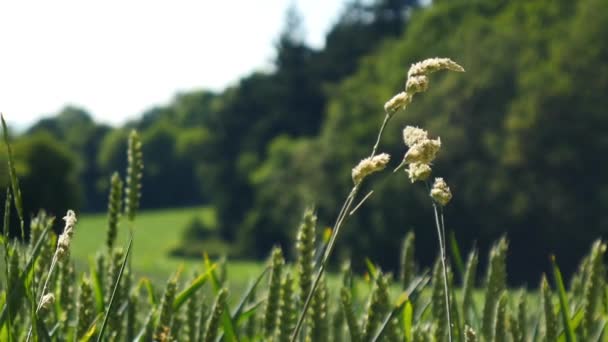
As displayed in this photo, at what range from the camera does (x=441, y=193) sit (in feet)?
5.12

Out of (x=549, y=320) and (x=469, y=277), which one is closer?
(x=549, y=320)

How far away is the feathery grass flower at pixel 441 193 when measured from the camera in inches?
60.5

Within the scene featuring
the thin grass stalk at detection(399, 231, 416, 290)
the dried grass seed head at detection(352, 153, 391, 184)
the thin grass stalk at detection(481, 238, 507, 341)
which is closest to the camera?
the dried grass seed head at detection(352, 153, 391, 184)

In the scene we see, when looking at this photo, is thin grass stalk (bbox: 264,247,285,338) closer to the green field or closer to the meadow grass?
the green field

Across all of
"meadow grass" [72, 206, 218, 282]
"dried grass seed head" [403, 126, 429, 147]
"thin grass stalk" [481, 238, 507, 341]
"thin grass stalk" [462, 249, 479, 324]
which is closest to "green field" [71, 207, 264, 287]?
"meadow grass" [72, 206, 218, 282]

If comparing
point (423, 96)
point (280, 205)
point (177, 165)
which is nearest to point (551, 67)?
point (423, 96)

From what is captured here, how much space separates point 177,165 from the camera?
105438 mm

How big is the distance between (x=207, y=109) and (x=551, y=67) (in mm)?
80033

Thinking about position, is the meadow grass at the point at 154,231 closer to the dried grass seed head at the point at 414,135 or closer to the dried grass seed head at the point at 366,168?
the dried grass seed head at the point at 414,135

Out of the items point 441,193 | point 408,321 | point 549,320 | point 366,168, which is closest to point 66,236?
point 366,168

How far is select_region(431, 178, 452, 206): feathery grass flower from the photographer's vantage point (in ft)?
5.04

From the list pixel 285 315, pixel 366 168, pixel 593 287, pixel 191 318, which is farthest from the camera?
pixel 191 318

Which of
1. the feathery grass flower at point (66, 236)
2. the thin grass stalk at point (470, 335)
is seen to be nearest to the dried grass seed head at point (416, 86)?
the thin grass stalk at point (470, 335)

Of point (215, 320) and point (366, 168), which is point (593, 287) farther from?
point (366, 168)
